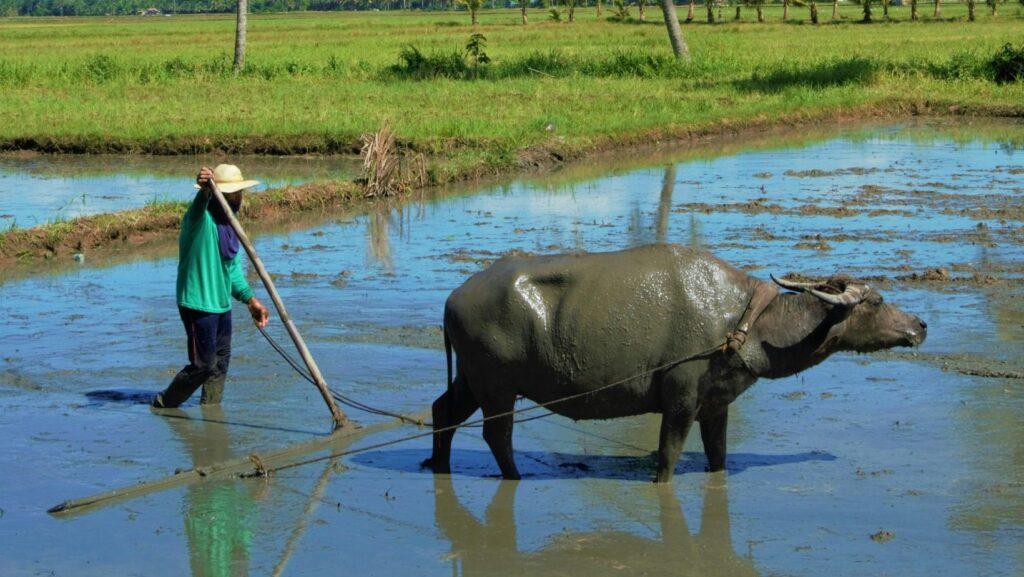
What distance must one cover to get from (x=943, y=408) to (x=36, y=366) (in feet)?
17.6

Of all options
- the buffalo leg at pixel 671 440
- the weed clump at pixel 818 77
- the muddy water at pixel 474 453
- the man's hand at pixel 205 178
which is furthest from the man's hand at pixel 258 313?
the weed clump at pixel 818 77

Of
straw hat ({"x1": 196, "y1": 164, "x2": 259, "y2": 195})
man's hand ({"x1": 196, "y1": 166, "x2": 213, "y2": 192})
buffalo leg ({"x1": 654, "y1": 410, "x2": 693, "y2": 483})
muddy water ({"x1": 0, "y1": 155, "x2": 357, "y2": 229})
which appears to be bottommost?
muddy water ({"x1": 0, "y1": 155, "x2": 357, "y2": 229})

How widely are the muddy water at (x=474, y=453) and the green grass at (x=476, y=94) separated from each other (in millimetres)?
7519

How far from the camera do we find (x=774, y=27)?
51.6 meters

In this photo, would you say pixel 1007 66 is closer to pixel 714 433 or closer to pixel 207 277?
pixel 714 433

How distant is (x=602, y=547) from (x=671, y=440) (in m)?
0.74

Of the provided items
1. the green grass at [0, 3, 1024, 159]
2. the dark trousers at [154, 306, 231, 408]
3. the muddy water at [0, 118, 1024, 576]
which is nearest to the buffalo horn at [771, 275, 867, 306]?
the muddy water at [0, 118, 1024, 576]

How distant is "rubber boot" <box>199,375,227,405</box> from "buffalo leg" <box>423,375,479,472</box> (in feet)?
5.43

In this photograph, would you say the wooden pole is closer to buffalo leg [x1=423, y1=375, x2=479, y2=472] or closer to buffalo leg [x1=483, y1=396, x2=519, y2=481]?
buffalo leg [x1=423, y1=375, x2=479, y2=472]

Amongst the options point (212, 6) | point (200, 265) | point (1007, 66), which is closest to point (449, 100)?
point (1007, 66)

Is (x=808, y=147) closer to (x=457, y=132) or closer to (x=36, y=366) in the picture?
(x=457, y=132)

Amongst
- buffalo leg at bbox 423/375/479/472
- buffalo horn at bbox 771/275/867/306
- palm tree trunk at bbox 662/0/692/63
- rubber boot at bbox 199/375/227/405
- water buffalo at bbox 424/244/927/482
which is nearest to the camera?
buffalo horn at bbox 771/275/867/306

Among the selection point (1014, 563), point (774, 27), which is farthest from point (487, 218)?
point (774, 27)

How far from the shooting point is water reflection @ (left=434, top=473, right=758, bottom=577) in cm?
498
